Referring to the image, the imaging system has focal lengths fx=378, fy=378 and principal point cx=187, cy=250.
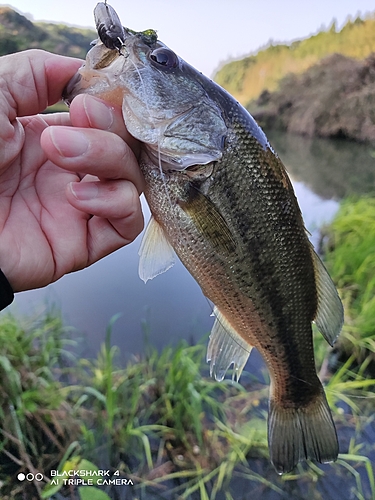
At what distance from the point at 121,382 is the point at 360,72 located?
19280 mm

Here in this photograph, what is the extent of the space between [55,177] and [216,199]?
74 centimetres

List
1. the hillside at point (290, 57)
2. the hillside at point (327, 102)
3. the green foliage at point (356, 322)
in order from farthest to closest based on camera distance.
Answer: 1. the hillside at point (290, 57)
2. the hillside at point (327, 102)
3. the green foliage at point (356, 322)

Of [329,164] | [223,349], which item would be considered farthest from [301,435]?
[329,164]

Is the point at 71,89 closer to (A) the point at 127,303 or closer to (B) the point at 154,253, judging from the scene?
(B) the point at 154,253

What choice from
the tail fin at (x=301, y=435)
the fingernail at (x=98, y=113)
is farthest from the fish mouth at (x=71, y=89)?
the tail fin at (x=301, y=435)

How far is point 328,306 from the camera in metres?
1.50

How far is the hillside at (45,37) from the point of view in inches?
227

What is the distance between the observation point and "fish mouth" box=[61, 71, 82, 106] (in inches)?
51.0

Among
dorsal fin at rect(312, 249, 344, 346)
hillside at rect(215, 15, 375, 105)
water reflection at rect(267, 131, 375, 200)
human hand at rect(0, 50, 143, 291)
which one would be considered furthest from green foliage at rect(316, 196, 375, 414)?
hillside at rect(215, 15, 375, 105)

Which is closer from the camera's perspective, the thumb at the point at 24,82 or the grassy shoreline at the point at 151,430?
the thumb at the point at 24,82

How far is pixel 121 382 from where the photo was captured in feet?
11.0

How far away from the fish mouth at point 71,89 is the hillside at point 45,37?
4690mm

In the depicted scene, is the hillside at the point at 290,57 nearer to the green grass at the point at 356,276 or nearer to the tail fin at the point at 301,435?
the green grass at the point at 356,276

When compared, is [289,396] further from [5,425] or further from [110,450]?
[5,425]
